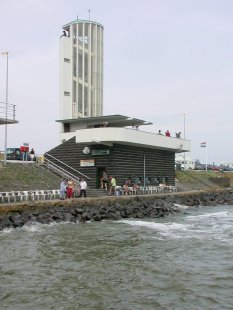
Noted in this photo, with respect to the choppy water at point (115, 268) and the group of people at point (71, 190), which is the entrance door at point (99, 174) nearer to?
the group of people at point (71, 190)

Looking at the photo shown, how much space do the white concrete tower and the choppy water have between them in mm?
23948

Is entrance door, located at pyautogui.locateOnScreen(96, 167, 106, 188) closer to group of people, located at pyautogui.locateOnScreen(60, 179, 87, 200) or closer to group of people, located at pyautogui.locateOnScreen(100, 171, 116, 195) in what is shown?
group of people, located at pyautogui.locateOnScreen(100, 171, 116, 195)

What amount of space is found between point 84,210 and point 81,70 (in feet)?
77.9

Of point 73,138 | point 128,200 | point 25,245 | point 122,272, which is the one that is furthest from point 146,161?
point 122,272

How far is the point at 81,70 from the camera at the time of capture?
44.1 m

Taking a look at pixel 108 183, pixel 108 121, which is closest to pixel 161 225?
pixel 108 183

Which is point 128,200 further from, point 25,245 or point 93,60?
point 93,60

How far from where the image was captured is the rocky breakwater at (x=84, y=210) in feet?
66.4

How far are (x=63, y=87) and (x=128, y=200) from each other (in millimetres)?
18497

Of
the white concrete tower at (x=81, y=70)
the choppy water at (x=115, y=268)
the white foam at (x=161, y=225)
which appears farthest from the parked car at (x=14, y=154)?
the choppy water at (x=115, y=268)

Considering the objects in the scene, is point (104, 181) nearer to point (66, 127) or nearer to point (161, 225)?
point (66, 127)

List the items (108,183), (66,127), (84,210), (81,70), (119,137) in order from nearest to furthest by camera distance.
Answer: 1. (84,210)
2. (119,137)
3. (108,183)
4. (66,127)
5. (81,70)

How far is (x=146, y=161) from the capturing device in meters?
37.4

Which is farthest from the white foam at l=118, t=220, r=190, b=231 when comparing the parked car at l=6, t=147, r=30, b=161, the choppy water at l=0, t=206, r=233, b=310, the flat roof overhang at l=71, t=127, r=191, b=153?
the parked car at l=6, t=147, r=30, b=161
